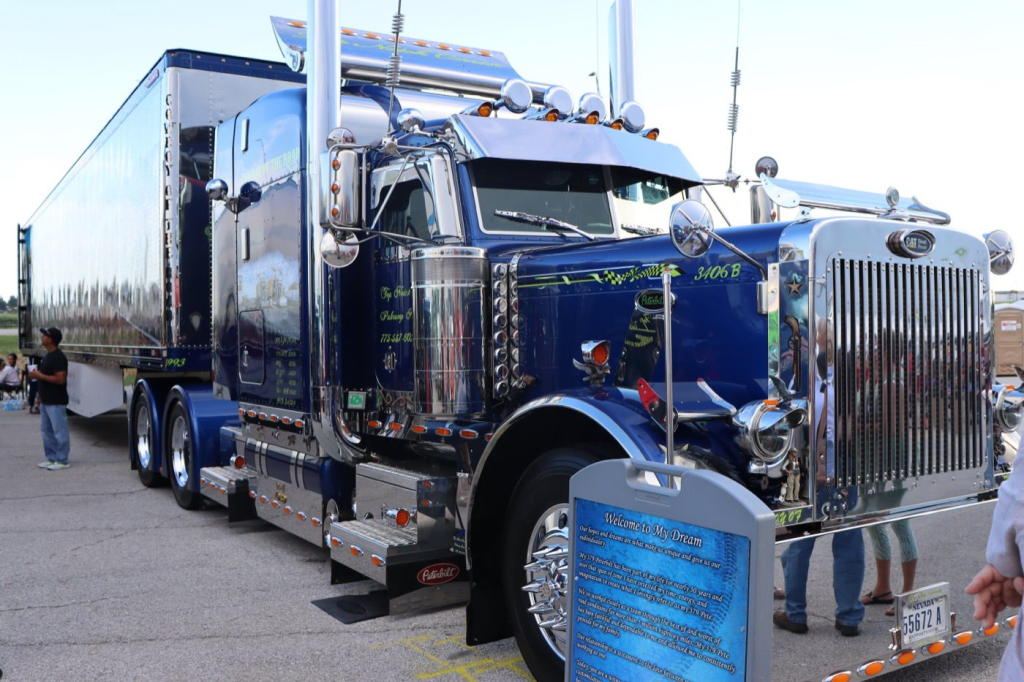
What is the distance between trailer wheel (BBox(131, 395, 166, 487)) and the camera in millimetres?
9188

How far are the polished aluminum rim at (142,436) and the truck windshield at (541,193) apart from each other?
5.69 m

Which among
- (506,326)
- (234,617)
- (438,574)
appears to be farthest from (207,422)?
(506,326)

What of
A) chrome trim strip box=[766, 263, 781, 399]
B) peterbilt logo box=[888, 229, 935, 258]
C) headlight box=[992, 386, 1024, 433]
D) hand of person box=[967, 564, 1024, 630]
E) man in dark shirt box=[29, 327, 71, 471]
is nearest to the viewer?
hand of person box=[967, 564, 1024, 630]

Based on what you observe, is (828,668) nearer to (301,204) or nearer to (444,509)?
(444,509)

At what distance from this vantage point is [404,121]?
5.02 m

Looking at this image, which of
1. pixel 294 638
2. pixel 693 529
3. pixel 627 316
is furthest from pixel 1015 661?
pixel 294 638

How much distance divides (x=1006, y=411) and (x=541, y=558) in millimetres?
2030

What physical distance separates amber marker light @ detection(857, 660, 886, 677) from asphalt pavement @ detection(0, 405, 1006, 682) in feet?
0.17

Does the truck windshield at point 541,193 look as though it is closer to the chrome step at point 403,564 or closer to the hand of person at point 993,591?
the chrome step at point 403,564

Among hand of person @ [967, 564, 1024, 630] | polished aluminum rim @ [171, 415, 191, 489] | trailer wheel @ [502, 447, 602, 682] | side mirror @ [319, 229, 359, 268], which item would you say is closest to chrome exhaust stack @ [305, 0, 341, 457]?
side mirror @ [319, 229, 359, 268]

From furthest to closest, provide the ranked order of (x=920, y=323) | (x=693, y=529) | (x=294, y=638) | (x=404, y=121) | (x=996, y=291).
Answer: (x=404, y=121) → (x=294, y=638) → (x=996, y=291) → (x=920, y=323) → (x=693, y=529)

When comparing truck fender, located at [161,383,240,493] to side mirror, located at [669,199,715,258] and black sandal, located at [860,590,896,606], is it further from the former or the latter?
black sandal, located at [860,590,896,606]

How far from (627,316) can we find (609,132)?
1.39 metres

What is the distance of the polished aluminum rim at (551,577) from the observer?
11.9ft
